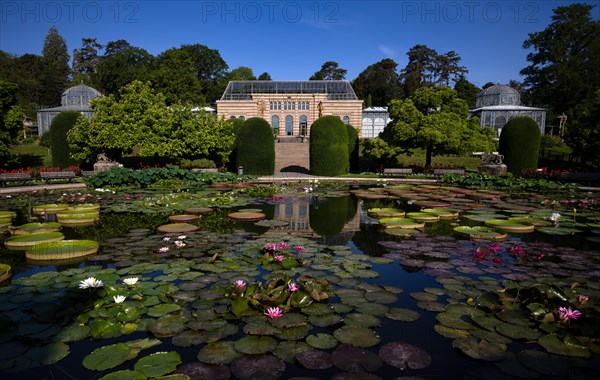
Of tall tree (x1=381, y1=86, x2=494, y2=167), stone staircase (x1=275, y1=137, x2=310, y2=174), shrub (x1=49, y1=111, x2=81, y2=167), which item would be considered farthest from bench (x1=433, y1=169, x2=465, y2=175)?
shrub (x1=49, y1=111, x2=81, y2=167)

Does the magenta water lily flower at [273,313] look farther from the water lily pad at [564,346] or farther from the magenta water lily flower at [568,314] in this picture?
the magenta water lily flower at [568,314]

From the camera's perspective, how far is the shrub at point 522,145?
22891mm

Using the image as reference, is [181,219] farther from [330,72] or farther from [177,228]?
[330,72]

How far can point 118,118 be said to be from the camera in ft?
72.3

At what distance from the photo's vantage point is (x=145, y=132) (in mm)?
22500

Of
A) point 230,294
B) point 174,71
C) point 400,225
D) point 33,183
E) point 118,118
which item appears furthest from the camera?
point 174,71

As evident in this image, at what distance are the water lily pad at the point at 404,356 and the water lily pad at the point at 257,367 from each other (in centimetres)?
99

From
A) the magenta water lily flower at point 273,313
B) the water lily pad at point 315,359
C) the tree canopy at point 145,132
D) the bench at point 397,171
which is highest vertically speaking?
the tree canopy at point 145,132

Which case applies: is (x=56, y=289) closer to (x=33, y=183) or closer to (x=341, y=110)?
(x=33, y=183)

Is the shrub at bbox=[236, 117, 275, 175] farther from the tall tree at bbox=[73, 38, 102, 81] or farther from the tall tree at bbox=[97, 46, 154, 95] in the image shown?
the tall tree at bbox=[73, 38, 102, 81]

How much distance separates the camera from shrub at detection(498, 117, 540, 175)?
22.9m

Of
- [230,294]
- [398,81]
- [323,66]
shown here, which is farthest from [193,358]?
[323,66]

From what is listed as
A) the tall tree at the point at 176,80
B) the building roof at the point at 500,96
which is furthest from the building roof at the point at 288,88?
the building roof at the point at 500,96

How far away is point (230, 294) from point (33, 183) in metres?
18.0
